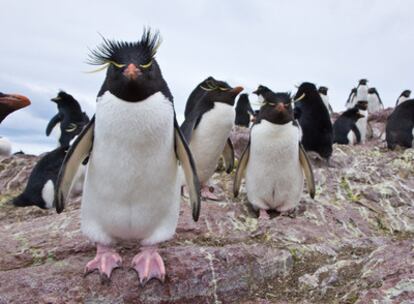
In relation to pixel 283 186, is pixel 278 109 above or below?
above

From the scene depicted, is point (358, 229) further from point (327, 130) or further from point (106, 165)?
point (106, 165)

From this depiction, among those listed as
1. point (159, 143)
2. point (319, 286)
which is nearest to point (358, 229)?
point (319, 286)

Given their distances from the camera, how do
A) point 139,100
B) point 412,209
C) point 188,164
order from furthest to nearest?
point 412,209 < point 188,164 < point 139,100

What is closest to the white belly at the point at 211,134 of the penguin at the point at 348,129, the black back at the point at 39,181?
the black back at the point at 39,181

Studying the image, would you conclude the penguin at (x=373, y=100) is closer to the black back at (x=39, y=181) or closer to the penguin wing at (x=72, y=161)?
the black back at (x=39, y=181)

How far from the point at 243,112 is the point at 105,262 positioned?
11856mm

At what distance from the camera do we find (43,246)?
3.60 metres

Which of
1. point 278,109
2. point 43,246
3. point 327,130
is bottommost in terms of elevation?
point 43,246

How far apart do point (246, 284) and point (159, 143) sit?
4.18 feet

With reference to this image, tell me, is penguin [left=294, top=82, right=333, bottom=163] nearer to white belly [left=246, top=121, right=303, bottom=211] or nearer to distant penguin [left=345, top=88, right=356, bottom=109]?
white belly [left=246, top=121, right=303, bottom=211]

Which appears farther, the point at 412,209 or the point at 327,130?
the point at 327,130

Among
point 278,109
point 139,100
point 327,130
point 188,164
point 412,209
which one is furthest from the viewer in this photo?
point 327,130

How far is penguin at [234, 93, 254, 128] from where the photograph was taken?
14539 millimetres

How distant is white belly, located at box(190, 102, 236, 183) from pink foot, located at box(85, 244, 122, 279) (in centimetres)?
260
